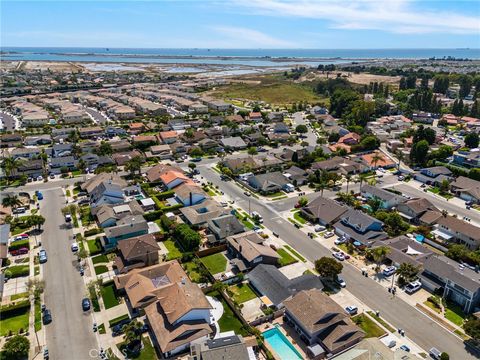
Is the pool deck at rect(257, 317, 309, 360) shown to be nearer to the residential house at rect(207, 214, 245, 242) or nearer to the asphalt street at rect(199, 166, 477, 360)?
the asphalt street at rect(199, 166, 477, 360)

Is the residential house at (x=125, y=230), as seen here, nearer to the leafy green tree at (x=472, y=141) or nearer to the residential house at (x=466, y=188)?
the residential house at (x=466, y=188)

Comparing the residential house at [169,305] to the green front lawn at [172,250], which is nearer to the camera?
the residential house at [169,305]

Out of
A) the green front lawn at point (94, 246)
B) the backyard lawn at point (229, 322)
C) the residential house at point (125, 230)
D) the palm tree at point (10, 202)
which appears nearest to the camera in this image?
the backyard lawn at point (229, 322)

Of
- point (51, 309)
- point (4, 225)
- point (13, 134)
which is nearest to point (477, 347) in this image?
point (51, 309)

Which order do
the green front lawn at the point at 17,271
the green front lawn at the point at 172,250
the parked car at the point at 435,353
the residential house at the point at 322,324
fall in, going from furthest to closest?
the green front lawn at the point at 172,250, the green front lawn at the point at 17,271, the residential house at the point at 322,324, the parked car at the point at 435,353

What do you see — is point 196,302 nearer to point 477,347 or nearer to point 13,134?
point 477,347

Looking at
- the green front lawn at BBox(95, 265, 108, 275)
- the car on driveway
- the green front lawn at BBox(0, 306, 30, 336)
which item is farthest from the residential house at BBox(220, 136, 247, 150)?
the green front lawn at BBox(0, 306, 30, 336)

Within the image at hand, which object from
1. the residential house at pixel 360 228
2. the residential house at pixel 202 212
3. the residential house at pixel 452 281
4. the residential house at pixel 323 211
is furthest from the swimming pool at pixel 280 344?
the residential house at pixel 323 211
